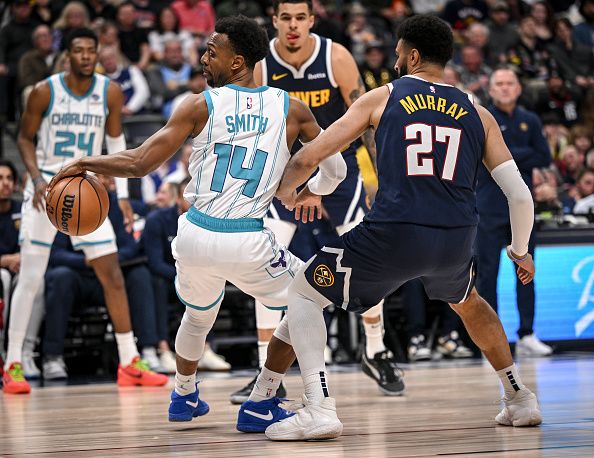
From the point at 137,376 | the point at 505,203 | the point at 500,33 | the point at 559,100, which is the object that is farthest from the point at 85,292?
the point at 500,33

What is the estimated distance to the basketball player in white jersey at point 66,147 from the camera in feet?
24.2

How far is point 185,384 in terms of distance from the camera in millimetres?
5004

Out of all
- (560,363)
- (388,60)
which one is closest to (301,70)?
(560,363)

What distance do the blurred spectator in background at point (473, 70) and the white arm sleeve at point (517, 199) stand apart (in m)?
8.91

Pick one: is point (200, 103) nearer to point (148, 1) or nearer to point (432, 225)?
point (432, 225)

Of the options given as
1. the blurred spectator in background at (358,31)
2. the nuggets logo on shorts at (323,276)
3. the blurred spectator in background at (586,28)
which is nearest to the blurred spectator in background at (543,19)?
the blurred spectator in background at (586,28)

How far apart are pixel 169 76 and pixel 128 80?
2.81 feet

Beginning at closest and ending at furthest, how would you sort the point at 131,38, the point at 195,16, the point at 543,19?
the point at 131,38
the point at 195,16
the point at 543,19

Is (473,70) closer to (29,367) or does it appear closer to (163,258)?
(163,258)

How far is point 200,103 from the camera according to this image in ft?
15.2

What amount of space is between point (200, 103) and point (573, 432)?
2.07 m

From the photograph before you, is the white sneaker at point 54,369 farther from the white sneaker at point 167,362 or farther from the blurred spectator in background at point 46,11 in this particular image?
the blurred spectator in background at point 46,11

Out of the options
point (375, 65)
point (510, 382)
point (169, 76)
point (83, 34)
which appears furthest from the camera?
point (169, 76)

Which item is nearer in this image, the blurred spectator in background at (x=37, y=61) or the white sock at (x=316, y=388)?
the white sock at (x=316, y=388)
